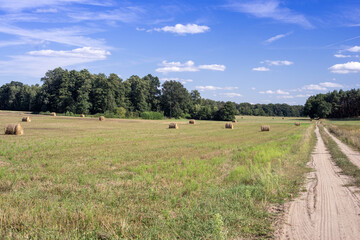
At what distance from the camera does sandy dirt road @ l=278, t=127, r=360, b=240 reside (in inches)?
235

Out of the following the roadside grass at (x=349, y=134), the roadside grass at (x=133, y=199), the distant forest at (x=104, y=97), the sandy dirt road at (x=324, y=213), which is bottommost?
the sandy dirt road at (x=324, y=213)

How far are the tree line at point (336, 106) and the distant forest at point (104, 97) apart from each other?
58129mm

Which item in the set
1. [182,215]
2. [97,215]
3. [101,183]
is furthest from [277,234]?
[101,183]

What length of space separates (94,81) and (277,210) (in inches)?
3817

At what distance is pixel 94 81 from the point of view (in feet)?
317

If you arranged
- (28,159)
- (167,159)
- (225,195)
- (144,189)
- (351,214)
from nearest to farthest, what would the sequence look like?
(351,214) < (225,195) < (144,189) < (28,159) < (167,159)

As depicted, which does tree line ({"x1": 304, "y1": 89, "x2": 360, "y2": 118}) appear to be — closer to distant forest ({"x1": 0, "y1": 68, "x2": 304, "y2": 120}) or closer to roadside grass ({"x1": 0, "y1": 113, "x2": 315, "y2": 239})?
distant forest ({"x1": 0, "y1": 68, "x2": 304, "y2": 120})

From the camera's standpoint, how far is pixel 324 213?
7.30 meters

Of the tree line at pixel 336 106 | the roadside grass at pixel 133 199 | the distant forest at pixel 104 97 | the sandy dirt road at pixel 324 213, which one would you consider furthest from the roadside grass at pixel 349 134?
the tree line at pixel 336 106

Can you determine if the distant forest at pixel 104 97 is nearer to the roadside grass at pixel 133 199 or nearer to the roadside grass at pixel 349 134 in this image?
the roadside grass at pixel 349 134

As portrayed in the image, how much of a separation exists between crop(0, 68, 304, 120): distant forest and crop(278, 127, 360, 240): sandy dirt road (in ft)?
265

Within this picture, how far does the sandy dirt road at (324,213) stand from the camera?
19.6 ft

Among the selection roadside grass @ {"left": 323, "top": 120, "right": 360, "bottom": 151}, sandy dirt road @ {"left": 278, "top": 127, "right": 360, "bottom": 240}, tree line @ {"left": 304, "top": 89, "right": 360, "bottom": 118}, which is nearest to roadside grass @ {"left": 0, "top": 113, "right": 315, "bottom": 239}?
sandy dirt road @ {"left": 278, "top": 127, "right": 360, "bottom": 240}

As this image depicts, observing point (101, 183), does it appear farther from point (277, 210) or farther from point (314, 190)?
point (314, 190)
